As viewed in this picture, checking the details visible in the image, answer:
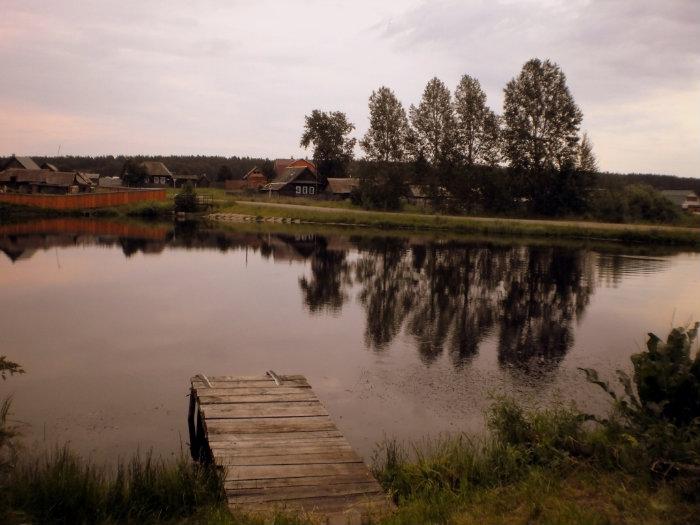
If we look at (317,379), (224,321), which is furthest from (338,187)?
(317,379)

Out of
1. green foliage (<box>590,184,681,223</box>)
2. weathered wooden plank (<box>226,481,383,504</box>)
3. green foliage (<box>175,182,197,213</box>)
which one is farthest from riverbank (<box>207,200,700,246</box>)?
weathered wooden plank (<box>226,481,383,504</box>)

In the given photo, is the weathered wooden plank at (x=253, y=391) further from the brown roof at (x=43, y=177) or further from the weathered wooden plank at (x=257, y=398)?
the brown roof at (x=43, y=177)

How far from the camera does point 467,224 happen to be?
55.4 m

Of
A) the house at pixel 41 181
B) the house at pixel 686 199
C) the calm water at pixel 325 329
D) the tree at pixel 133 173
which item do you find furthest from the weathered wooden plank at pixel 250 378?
the house at pixel 686 199

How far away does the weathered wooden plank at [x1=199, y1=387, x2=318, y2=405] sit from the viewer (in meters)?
9.66

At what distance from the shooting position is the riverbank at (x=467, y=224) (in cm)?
4972

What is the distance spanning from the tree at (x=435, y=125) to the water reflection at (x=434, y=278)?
20348mm

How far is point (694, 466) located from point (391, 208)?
61.8 meters

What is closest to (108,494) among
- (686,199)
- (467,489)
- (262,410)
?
(262,410)

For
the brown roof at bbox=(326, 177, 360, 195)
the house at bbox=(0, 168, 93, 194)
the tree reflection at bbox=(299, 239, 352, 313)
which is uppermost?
the brown roof at bbox=(326, 177, 360, 195)

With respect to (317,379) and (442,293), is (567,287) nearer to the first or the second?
(442,293)

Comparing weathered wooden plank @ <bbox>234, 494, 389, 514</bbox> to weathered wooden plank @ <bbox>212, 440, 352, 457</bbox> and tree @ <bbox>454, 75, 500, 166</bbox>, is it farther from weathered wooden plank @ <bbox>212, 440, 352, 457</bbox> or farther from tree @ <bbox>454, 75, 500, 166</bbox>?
tree @ <bbox>454, 75, 500, 166</bbox>

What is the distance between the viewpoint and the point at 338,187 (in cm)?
8294

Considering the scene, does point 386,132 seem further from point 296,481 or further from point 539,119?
point 296,481
